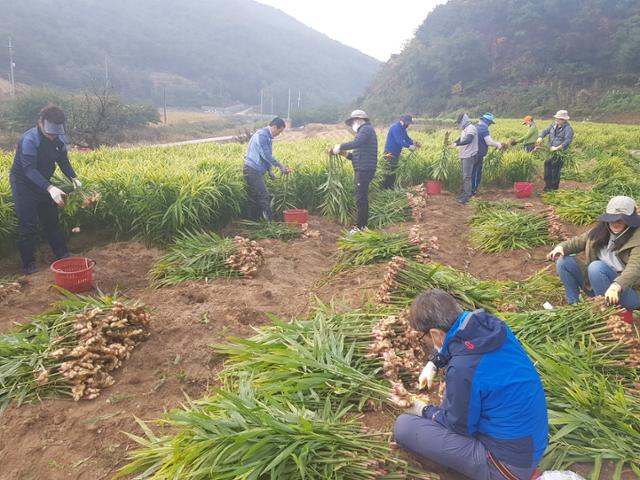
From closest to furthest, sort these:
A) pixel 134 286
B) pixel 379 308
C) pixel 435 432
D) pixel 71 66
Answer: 1. pixel 435 432
2. pixel 379 308
3. pixel 134 286
4. pixel 71 66

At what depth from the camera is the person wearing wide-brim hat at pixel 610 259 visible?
3.02 m

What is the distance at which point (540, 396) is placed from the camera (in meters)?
1.82

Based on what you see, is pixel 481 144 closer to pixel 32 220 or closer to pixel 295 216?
pixel 295 216

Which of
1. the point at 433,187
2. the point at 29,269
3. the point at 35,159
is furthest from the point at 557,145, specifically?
the point at 29,269

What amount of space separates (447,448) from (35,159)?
4436mm

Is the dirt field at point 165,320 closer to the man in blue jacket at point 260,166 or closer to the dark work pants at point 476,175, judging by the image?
the man in blue jacket at point 260,166

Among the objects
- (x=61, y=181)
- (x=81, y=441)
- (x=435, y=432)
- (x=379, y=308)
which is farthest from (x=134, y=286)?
(x=435, y=432)

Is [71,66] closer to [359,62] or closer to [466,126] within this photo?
[466,126]

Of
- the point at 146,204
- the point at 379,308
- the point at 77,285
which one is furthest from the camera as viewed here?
the point at 146,204

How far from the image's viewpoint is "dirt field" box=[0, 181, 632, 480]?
7.46 ft

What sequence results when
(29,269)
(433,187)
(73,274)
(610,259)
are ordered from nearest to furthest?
1. (610,259)
2. (73,274)
3. (29,269)
4. (433,187)

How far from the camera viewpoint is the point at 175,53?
77688mm

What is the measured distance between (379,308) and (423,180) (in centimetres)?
601

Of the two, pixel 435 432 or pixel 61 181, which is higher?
pixel 61 181
